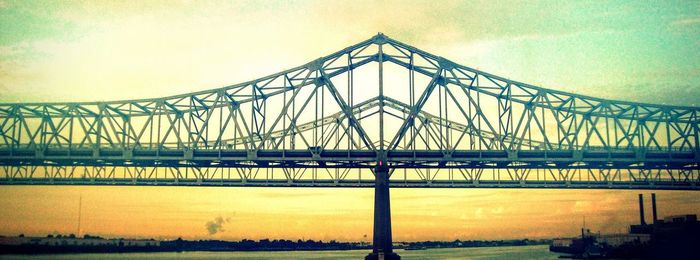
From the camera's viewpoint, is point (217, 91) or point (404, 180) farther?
point (217, 91)

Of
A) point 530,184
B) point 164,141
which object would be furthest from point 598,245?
point 164,141

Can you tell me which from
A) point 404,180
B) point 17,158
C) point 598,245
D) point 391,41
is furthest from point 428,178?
point 598,245

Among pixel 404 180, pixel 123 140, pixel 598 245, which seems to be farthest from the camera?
pixel 598 245

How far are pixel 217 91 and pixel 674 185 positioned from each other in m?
66.3

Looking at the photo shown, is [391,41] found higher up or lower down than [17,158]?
higher up

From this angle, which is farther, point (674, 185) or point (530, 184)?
point (674, 185)

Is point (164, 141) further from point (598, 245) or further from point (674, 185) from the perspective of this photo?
point (598, 245)

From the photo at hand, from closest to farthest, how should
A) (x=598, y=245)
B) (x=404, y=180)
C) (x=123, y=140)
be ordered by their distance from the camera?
(x=404, y=180) → (x=123, y=140) → (x=598, y=245)

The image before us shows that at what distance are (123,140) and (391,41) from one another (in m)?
39.0

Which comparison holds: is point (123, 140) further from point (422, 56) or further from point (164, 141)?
point (422, 56)

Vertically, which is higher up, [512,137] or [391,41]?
[391,41]

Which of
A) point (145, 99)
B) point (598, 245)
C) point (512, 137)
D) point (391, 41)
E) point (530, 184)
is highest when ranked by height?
point (391, 41)

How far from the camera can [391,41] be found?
89188 millimetres

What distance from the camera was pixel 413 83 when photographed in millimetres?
89125
